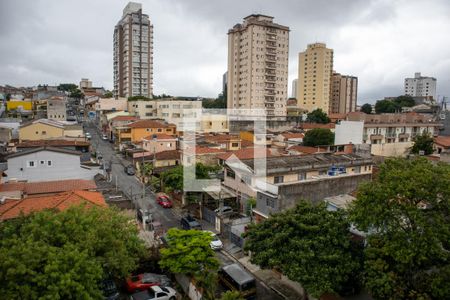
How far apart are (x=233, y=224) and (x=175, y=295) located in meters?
7.01

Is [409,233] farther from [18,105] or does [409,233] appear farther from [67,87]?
[67,87]

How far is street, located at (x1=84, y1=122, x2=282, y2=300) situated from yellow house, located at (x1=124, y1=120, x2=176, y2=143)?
3.56 metres

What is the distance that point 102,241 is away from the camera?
11008 mm

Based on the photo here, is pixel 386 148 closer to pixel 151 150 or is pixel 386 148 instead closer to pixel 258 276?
pixel 151 150

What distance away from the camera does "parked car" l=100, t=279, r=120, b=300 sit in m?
12.3

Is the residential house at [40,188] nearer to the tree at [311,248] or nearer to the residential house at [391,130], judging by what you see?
the tree at [311,248]

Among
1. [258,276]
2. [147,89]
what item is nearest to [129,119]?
[147,89]

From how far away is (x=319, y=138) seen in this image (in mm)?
40750

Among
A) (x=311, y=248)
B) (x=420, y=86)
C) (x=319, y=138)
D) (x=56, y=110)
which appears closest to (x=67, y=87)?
(x=56, y=110)

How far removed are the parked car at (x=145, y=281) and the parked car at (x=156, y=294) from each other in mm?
493

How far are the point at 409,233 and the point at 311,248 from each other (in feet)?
10.2

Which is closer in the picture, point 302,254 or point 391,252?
point 391,252

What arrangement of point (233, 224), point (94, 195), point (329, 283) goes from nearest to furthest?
1. point (329, 283)
2. point (94, 195)
3. point (233, 224)

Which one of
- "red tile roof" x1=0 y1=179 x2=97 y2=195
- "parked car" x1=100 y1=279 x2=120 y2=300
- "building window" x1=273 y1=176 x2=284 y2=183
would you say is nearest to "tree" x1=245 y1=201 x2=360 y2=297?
"parked car" x1=100 y1=279 x2=120 y2=300
